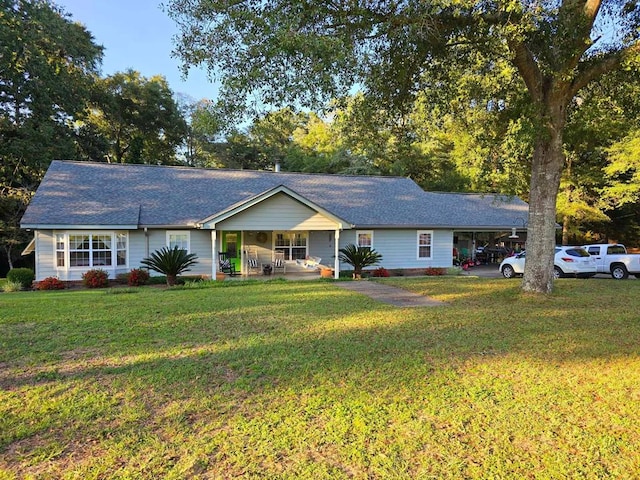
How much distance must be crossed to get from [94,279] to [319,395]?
42.3ft

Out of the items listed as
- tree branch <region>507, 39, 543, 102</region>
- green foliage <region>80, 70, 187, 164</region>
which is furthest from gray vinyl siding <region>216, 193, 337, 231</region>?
green foliage <region>80, 70, 187, 164</region>

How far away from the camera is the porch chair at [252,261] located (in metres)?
17.7

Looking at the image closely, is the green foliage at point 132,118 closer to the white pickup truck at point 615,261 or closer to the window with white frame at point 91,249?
the window with white frame at point 91,249

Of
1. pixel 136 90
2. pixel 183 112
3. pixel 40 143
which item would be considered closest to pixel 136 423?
pixel 40 143

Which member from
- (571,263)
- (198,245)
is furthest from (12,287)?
(571,263)

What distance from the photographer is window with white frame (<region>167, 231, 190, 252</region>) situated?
16516 millimetres

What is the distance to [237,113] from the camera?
28.3ft

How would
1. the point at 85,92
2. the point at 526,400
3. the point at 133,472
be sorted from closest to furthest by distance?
1. the point at 133,472
2. the point at 526,400
3. the point at 85,92

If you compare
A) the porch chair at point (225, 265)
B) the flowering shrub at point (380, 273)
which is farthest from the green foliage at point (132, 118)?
the flowering shrub at point (380, 273)

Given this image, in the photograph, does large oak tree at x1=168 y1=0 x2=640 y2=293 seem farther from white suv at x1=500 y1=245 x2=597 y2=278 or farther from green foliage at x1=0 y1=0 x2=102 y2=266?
green foliage at x1=0 y1=0 x2=102 y2=266

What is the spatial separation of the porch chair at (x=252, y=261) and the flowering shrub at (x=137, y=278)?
4133mm

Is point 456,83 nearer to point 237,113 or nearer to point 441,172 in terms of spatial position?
A: point 237,113

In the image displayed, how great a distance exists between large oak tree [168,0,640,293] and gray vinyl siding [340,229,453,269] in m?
8.81

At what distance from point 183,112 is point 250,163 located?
738 cm
